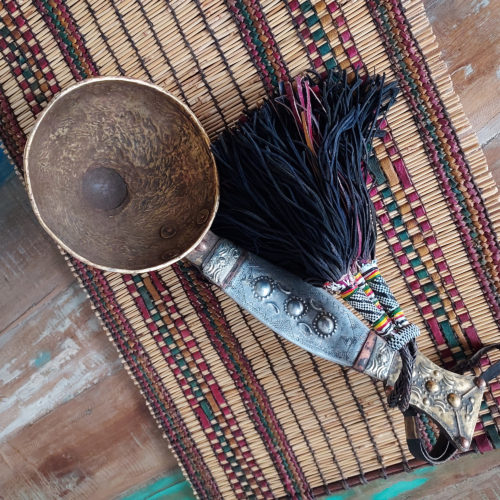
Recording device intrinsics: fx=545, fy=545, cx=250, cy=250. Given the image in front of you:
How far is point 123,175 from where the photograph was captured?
2.95 ft

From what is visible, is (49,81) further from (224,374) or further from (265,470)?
(265,470)

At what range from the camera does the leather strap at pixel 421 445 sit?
2.89 ft

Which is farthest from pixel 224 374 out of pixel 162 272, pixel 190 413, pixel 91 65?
pixel 91 65

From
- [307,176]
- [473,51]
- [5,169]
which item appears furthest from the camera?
[5,169]

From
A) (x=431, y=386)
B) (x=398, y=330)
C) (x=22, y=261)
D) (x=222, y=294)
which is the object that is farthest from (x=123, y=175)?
(x=431, y=386)

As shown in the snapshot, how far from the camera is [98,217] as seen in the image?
879 mm

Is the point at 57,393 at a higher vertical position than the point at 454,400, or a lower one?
higher

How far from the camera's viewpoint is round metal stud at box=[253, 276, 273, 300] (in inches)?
34.2

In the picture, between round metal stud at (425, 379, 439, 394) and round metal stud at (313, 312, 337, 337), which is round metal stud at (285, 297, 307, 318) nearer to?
round metal stud at (313, 312, 337, 337)

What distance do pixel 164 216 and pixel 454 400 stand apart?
57 centimetres

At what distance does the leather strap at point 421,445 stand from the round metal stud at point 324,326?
0.19 metres

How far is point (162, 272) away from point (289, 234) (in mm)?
304

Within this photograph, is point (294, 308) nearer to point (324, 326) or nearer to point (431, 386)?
point (324, 326)

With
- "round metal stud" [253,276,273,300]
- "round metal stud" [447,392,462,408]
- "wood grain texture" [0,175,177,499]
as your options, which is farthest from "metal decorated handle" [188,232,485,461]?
"wood grain texture" [0,175,177,499]
